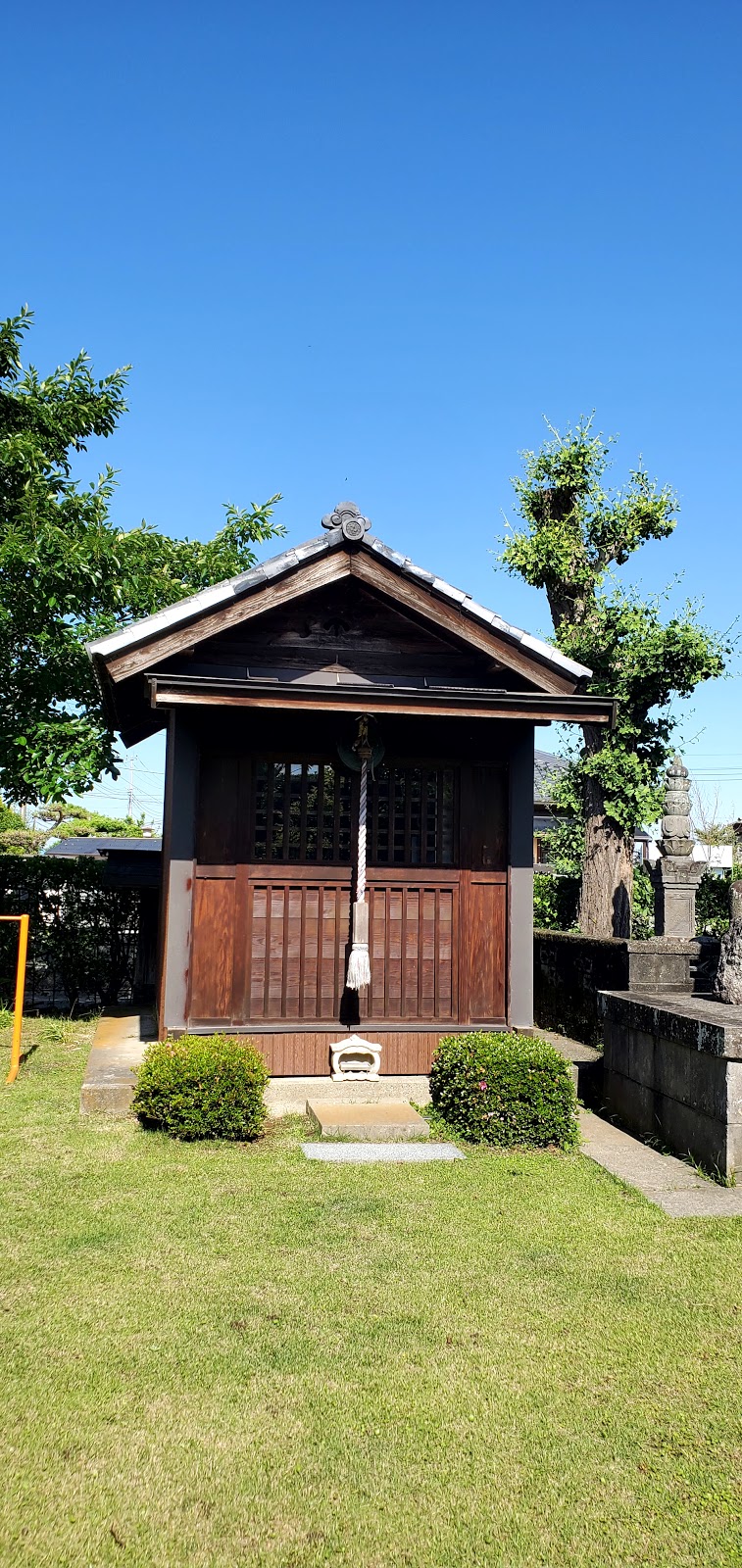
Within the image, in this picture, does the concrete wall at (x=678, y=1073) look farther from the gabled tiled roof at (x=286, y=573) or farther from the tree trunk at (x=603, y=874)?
the tree trunk at (x=603, y=874)

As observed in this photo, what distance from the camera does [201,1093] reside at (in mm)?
7867

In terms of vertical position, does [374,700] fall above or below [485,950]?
above

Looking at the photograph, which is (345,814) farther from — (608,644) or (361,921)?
(608,644)

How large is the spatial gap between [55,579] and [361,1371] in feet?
32.2

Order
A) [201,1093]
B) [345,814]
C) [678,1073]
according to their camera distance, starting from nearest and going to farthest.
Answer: [201,1093] < [678,1073] < [345,814]

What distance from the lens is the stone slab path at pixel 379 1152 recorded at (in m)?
7.50

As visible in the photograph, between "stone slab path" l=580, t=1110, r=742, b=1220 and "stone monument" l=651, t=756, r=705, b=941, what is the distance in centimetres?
430

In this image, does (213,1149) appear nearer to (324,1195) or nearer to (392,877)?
(324,1195)

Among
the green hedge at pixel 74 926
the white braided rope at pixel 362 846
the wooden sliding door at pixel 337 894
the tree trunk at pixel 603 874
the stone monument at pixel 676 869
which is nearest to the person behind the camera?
the white braided rope at pixel 362 846

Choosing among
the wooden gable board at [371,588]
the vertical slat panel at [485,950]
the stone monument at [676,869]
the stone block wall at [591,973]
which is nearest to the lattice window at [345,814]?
the vertical slat panel at [485,950]

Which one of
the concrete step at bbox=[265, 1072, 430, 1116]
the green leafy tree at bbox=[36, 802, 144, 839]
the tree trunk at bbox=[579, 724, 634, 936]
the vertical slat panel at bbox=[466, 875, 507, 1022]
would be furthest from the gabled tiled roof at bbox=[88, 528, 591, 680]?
the green leafy tree at bbox=[36, 802, 144, 839]

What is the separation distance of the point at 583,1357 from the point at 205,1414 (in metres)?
1.71

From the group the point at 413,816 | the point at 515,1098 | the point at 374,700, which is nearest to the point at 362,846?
the point at 413,816

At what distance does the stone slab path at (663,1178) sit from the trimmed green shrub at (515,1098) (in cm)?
33
